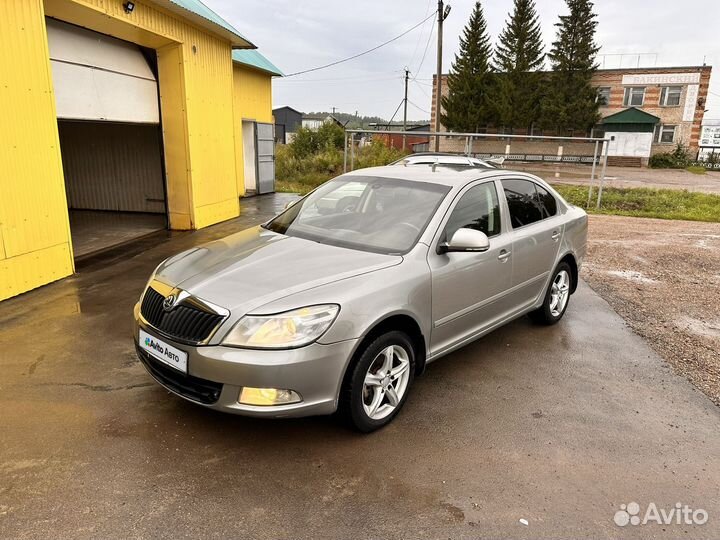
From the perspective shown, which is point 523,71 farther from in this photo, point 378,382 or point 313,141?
point 378,382

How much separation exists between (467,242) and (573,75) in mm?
41180

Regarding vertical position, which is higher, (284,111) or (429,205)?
(284,111)

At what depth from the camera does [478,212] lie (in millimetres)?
3990

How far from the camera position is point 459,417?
134 inches

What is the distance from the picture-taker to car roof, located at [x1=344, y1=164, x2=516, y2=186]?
13.2 feet

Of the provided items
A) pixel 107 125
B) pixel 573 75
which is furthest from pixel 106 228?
pixel 573 75

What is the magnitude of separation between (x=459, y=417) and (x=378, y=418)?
0.60 meters

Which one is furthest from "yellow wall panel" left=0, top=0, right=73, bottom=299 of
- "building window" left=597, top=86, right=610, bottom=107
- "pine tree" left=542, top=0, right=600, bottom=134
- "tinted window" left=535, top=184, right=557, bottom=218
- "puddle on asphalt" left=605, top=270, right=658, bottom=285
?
"building window" left=597, top=86, right=610, bottom=107

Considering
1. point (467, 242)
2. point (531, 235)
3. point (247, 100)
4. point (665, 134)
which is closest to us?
point (467, 242)

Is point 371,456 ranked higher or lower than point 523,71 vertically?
lower

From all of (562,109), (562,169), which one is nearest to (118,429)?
(562,169)

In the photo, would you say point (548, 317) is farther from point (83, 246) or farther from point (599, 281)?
point (83, 246)

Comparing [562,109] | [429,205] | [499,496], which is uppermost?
[562,109]

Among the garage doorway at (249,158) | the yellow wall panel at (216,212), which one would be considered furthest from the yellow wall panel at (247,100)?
the yellow wall panel at (216,212)
